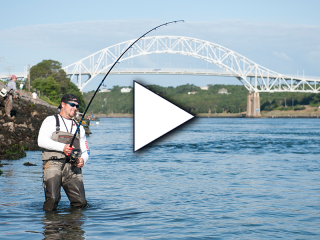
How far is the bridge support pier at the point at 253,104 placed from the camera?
149 m

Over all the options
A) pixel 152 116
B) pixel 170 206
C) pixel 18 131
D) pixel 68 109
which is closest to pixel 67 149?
pixel 68 109

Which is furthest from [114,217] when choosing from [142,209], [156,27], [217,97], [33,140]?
[217,97]

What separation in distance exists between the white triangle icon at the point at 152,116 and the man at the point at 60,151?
1669 millimetres

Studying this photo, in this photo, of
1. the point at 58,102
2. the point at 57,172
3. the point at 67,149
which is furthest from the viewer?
the point at 58,102

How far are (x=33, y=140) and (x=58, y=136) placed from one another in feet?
59.6

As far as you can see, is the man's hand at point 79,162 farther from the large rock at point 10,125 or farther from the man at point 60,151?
the large rock at point 10,125

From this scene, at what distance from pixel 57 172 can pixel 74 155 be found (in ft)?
1.51

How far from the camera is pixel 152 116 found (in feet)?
18.5

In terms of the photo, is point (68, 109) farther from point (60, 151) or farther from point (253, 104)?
point (253, 104)

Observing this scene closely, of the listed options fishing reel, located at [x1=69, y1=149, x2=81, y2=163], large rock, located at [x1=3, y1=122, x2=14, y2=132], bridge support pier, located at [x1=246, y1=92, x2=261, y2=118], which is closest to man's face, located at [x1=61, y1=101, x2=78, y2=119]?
fishing reel, located at [x1=69, y1=149, x2=81, y2=163]

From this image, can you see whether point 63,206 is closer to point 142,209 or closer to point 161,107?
point 142,209

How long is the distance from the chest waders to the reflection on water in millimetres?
354

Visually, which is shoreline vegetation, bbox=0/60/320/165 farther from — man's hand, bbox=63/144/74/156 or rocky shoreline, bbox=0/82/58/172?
man's hand, bbox=63/144/74/156

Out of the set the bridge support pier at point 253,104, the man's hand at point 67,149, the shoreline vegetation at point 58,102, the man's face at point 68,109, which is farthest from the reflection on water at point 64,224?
the bridge support pier at point 253,104
